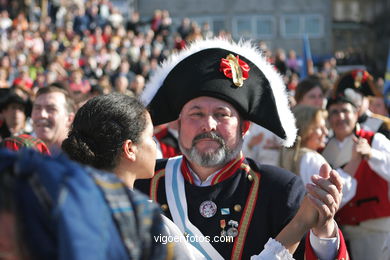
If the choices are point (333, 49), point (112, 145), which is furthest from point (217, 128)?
point (333, 49)

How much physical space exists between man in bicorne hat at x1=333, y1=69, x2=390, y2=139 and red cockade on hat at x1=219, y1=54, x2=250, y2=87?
8.00ft

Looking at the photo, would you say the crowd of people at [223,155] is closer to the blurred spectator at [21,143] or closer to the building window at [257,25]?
the blurred spectator at [21,143]

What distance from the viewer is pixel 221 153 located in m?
3.35

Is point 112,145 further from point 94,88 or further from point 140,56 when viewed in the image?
point 140,56

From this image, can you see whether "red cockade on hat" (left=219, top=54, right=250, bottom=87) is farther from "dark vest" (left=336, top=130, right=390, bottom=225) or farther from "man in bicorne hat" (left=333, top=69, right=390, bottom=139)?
"man in bicorne hat" (left=333, top=69, right=390, bottom=139)

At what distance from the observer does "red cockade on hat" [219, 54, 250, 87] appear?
3.39m

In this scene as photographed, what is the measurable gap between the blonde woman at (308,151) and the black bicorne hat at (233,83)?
1.04m

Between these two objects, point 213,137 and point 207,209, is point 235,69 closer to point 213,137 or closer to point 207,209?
point 213,137

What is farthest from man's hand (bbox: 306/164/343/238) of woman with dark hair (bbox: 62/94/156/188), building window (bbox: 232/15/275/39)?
building window (bbox: 232/15/275/39)

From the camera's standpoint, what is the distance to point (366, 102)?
632 cm

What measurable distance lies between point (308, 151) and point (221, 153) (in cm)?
139

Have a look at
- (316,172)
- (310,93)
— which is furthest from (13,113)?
(316,172)

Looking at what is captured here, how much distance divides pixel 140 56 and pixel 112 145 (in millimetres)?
15354

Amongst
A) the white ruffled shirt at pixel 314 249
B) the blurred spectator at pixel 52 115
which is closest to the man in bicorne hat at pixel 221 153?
the white ruffled shirt at pixel 314 249
